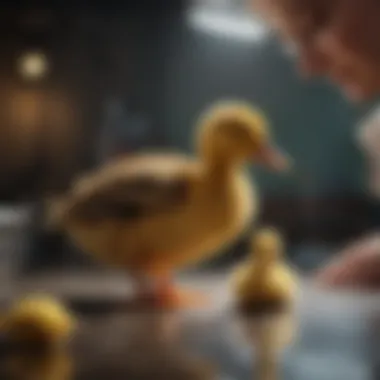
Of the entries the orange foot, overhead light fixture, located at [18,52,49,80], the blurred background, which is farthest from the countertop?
overhead light fixture, located at [18,52,49,80]

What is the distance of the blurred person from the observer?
3.01 feet

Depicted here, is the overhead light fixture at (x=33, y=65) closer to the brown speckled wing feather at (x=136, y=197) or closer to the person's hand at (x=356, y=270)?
the brown speckled wing feather at (x=136, y=197)

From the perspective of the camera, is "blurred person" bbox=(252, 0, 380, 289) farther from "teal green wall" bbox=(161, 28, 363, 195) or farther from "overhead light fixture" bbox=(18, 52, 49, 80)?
"overhead light fixture" bbox=(18, 52, 49, 80)

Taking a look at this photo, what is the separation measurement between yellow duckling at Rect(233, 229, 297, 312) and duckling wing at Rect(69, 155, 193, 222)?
0.08 metres

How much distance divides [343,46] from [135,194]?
0.84 feet

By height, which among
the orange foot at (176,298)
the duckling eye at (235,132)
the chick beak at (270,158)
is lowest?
the orange foot at (176,298)

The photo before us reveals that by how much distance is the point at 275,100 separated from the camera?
1012 mm

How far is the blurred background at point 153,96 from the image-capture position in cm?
100

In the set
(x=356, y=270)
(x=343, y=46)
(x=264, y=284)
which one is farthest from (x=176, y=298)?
(x=343, y=46)

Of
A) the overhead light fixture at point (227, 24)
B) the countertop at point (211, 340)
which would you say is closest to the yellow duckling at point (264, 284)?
the countertop at point (211, 340)

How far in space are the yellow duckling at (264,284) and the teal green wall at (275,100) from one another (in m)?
0.18

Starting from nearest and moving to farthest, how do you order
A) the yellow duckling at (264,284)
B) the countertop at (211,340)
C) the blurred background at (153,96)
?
the countertop at (211,340) < the yellow duckling at (264,284) < the blurred background at (153,96)

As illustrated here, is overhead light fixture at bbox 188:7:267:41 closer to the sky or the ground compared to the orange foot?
closer to the sky

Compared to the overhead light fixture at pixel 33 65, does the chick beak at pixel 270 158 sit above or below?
below
